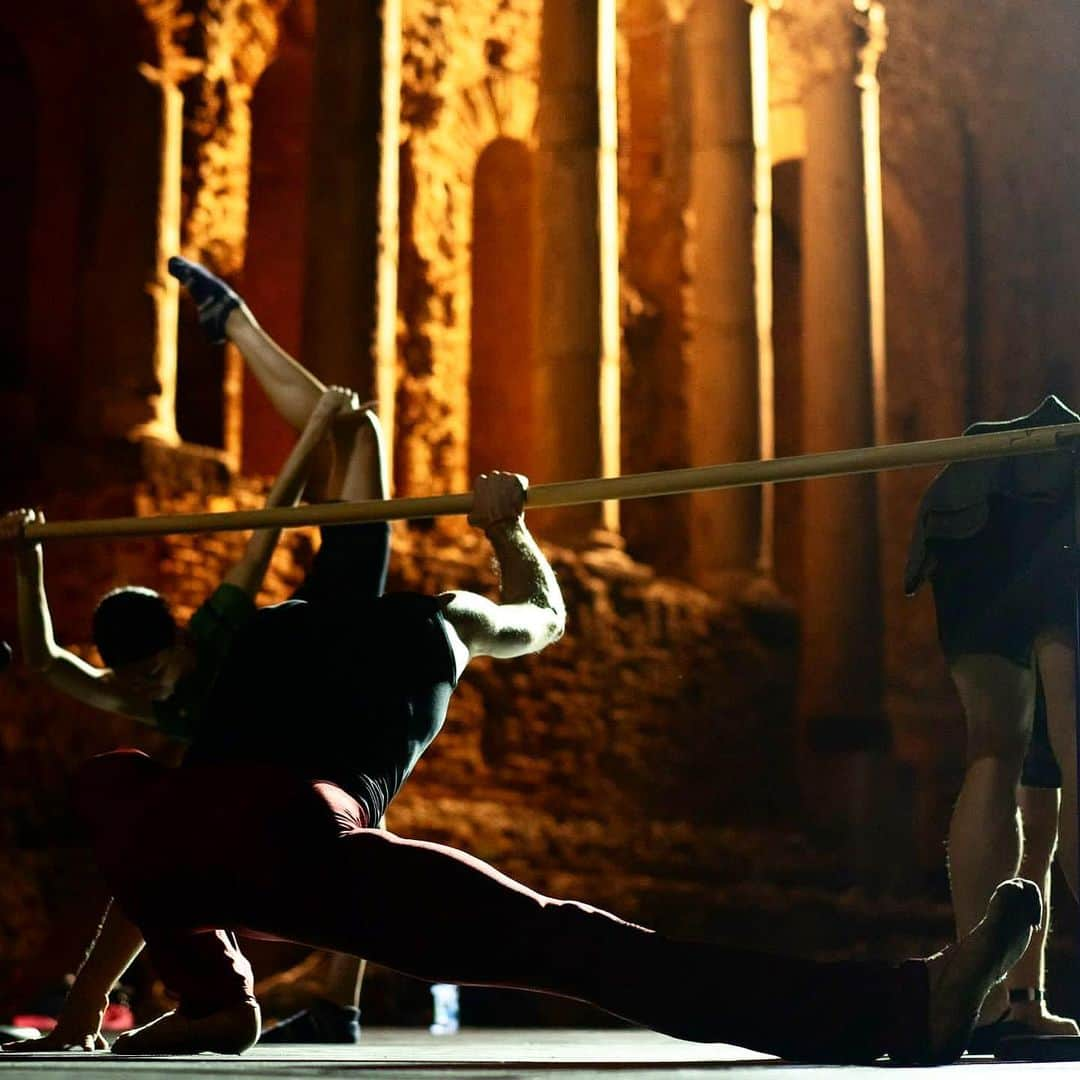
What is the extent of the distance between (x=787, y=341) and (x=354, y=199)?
17.8 ft

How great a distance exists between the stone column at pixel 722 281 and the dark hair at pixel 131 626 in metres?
8.71

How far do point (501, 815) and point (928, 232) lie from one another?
760 cm

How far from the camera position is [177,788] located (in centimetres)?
361

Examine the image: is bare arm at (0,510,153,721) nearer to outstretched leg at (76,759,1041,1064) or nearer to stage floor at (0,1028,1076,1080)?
stage floor at (0,1028,1076,1080)

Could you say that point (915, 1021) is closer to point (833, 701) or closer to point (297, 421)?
point (297, 421)

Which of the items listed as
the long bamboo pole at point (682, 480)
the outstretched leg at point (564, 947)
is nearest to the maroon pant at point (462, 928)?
the outstretched leg at point (564, 947)

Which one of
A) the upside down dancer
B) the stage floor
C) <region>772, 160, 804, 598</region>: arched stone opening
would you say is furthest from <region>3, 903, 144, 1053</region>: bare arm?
<region>772, 160, 804, 598</region>: arched stone opening

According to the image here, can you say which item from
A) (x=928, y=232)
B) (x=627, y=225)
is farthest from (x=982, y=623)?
(x=928, y=232)

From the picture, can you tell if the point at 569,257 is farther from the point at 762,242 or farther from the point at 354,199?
the point at 762,242

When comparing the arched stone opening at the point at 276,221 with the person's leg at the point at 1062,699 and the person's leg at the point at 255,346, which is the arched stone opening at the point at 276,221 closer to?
the person's leg at the point at 255,346

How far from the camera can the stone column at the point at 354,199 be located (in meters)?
11.6

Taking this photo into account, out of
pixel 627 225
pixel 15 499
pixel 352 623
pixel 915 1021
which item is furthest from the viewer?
pixel 627 225

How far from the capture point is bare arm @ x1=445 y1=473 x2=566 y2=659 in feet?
12.5

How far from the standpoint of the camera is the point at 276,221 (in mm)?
14094
